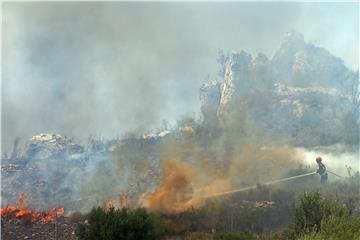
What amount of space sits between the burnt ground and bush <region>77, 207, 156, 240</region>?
11399 millimetres

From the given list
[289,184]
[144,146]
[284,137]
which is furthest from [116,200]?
[284,137]

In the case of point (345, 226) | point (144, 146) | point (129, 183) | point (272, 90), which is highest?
point (272, 90)

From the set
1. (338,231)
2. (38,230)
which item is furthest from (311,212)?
(38,230)

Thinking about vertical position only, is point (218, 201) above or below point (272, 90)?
below

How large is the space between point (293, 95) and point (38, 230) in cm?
13003

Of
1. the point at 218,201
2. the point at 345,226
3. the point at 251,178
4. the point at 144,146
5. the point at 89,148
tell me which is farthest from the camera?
the point at 89,148

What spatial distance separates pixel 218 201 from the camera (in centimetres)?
9325

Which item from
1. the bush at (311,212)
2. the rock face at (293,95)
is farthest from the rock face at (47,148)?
the bush at (311,212)

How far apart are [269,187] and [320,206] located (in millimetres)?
61467

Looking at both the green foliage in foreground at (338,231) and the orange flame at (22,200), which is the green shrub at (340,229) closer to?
the green foliage in foreground at (338,231)

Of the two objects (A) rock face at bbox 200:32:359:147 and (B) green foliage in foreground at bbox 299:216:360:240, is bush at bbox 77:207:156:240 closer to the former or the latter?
(B) green foliage in foreground at bbox 299:216:360:240

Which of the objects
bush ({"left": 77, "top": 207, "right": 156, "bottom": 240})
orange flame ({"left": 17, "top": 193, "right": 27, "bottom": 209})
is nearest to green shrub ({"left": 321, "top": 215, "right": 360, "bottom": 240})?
bush ({"left": 77, "top": 207, "right": 156, "bottom": 240})

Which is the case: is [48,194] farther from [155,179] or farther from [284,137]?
[284,137]

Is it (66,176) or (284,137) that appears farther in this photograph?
(284,137)
